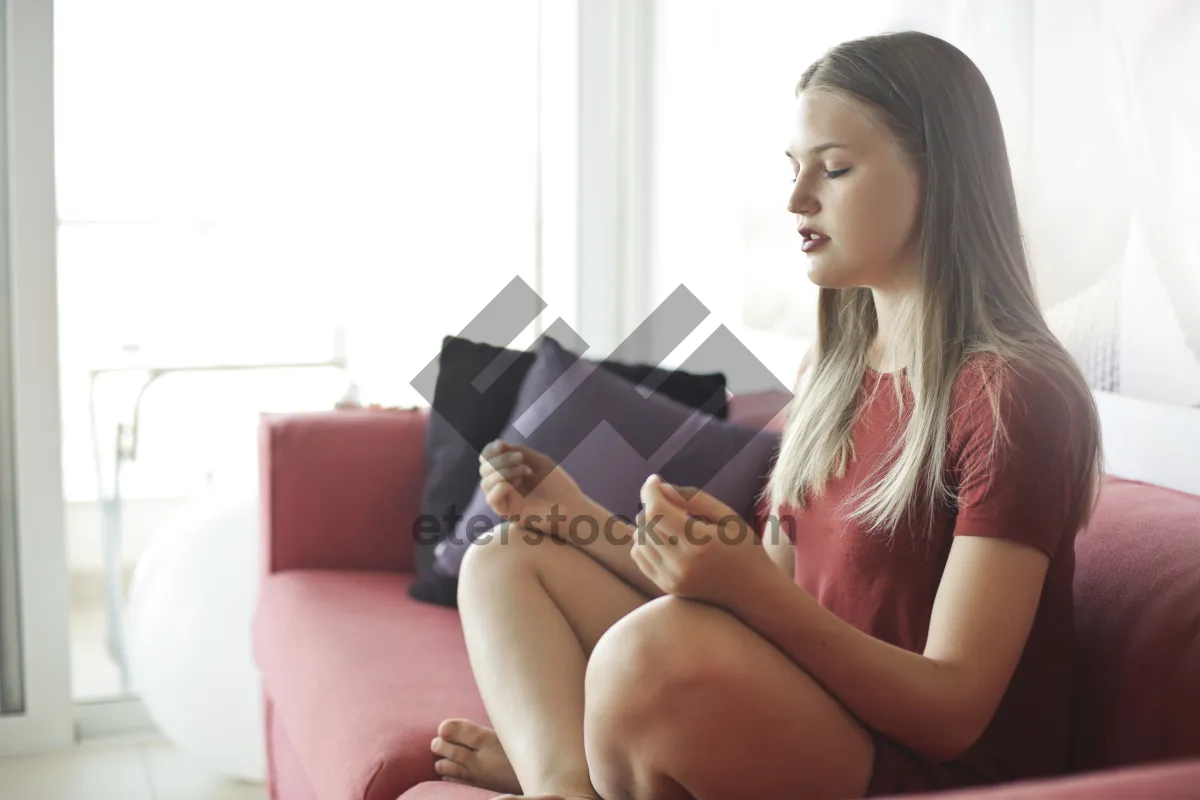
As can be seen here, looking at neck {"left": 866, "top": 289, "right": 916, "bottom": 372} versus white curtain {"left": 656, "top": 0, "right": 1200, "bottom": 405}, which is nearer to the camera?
neck {"left": 866, "top": 289, "right": 916, "bottom": 372}

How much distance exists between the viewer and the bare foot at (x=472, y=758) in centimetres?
145

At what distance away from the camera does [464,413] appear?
2334 mm

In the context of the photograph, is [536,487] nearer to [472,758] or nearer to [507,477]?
[507,477]

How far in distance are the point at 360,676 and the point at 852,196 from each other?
0.98m

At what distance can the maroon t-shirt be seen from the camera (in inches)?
44.4

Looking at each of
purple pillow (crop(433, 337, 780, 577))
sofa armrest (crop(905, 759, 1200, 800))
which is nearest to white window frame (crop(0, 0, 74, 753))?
purple pillow (crop(433, 337, 780, 577))

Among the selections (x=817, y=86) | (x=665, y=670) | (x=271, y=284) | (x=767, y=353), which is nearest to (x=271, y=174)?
(x=271, y=284)

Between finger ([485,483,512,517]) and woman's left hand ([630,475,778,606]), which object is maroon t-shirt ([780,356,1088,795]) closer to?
woman's left hand ([630,475,778,606])

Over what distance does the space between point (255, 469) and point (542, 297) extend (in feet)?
2.80

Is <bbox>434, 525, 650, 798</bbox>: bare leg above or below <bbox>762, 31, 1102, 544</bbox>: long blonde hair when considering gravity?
below

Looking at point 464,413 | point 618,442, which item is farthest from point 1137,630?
point 464,413

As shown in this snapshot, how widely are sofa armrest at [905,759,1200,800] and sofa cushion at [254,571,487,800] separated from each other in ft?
3.21

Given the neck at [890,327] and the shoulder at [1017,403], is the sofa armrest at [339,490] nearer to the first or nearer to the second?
the neck at [890,327]

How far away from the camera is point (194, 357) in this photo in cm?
291
